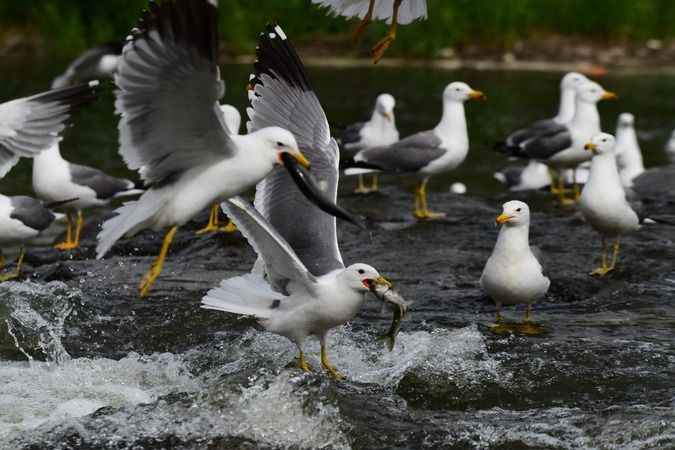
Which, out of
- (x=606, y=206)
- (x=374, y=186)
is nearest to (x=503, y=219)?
(x=606, y=206)

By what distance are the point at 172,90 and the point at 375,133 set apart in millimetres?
6559

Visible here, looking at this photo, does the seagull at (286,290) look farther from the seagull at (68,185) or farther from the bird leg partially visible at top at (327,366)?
the seagull at (68,185)

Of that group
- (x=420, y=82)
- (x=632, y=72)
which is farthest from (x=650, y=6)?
(x=420, y=82)

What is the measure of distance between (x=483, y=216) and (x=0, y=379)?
16.5 feet

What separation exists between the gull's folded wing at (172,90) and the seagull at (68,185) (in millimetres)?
4129

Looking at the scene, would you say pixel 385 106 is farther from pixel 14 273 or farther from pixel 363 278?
pixel 363 278

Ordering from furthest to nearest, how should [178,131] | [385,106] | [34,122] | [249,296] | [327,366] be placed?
[385,106], [34,122], [327,366], [249,296], [178,131]

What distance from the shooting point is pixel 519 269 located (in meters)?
6.97

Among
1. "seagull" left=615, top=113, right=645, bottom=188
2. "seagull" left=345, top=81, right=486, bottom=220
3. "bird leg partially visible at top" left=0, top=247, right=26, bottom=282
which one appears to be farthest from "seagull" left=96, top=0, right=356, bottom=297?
"seagull" left=615, top=113, right=645, bottom=188

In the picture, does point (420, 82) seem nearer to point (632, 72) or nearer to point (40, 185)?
point (632, 72)

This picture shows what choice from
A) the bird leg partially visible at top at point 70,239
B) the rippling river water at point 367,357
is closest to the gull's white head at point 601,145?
the rippling river water at point 367,357

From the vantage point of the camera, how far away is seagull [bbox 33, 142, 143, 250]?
9406 mm

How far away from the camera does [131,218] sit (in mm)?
5516

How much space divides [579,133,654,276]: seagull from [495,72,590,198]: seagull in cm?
258
